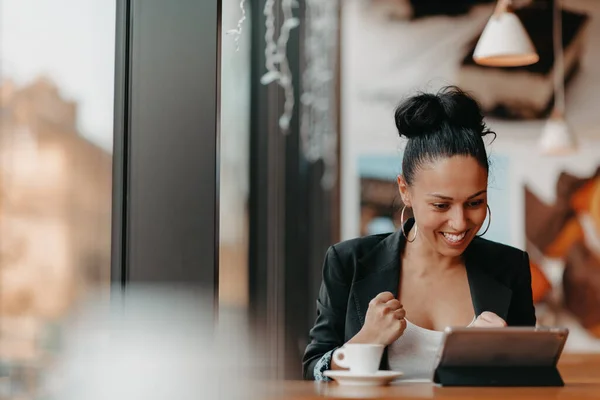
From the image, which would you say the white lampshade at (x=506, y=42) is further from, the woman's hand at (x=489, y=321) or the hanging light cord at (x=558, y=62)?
the hanging light cord at (x=558, y=62)

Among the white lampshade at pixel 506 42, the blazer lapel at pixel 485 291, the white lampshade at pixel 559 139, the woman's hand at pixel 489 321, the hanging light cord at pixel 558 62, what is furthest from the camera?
the hanging light cord at pixel 558 62

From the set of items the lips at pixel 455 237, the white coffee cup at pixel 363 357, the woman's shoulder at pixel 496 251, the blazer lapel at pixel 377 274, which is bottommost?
the white coffee cup at pixel 363 357

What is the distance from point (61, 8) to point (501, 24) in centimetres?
255

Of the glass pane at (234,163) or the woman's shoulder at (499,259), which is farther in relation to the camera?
the glass pane at (234,163)

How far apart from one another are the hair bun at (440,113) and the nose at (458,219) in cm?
23

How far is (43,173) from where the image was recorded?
1226mm

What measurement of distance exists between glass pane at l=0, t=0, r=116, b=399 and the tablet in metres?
0.64

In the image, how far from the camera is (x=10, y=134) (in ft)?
3.82

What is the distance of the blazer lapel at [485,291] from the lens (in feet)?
7.53

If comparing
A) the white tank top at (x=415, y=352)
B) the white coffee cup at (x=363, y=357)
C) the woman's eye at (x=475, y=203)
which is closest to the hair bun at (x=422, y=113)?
the woman's eye at (x=475, y=203)

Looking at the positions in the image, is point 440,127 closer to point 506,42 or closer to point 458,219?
point 458,219

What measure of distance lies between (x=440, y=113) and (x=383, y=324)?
0.64m

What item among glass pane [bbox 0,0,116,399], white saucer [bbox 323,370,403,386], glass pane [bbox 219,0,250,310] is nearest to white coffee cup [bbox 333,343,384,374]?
white saucer [bbox 323,370,403,386]

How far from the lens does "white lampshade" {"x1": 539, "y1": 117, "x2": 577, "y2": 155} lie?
5.48 meters
